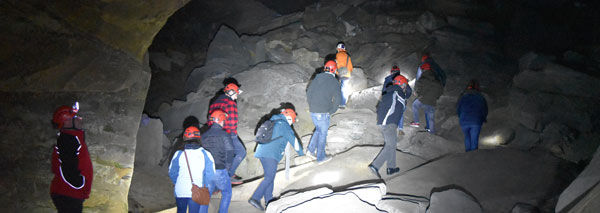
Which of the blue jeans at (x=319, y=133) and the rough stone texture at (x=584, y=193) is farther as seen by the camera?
the blue jeans at (x=319, y=133)

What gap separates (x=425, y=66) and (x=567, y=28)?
10.9 m

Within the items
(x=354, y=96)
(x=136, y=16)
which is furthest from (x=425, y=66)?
(x=136, y=16)

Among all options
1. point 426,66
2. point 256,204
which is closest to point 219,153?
point 256,204

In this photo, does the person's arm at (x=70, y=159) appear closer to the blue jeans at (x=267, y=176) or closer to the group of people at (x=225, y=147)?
the group of people at (x=225, y=147)

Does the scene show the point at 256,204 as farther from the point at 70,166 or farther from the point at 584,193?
the point at 584,193

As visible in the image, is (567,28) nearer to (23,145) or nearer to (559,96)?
(559,96)

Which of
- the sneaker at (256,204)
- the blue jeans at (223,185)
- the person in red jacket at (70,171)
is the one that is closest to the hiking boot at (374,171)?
the sneaker at (256,204)

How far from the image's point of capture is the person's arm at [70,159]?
4.45 metres

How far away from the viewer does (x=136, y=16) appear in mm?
6922

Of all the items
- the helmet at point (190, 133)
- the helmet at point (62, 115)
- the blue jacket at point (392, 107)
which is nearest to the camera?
the helmet at point (190, 133)

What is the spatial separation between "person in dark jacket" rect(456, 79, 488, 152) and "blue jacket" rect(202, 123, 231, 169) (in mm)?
A: 5551

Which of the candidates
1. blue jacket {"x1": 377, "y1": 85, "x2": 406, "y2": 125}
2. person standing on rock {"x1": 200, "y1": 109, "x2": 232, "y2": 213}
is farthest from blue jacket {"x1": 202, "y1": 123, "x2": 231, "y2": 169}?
blue jacket {"x1": 377, "y1": 85, "x2": 406, "y2": 125}

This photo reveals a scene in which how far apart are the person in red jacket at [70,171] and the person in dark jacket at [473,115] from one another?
7730 millimetres

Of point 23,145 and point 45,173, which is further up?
point 23,145
